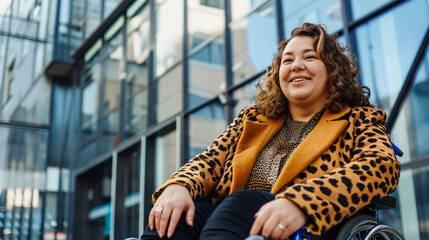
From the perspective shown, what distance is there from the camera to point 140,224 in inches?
298

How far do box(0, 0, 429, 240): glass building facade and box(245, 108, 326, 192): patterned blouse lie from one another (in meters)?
2.39

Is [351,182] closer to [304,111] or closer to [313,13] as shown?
[304,111]

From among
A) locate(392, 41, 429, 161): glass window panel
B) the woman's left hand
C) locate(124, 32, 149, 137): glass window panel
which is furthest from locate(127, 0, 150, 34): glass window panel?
the woman's left hand

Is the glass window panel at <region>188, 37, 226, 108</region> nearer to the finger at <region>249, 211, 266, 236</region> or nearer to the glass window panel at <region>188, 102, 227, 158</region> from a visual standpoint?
the glass window panel at <region>188, 102, 227, 158</region>

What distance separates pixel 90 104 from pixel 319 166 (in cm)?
947

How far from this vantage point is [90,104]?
1059cm

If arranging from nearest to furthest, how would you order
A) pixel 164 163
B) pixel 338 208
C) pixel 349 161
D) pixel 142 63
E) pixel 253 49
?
pixel 338 208
pixel 349 161
pixel 253 49
pixel 164 163
pixel 142 63

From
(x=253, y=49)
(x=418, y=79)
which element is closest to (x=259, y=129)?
(x=418, y=79)

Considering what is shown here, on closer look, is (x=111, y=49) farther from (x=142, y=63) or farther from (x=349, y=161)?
(x=349, y=161)

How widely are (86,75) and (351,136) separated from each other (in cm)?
1021

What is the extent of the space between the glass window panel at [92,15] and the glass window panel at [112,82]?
1240 mm

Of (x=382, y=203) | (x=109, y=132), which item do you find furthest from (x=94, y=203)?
(x=382, y=203)

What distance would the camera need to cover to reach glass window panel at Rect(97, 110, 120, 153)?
29.7ft

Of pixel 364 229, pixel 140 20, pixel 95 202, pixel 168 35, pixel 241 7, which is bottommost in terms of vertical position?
pixel 364 229
